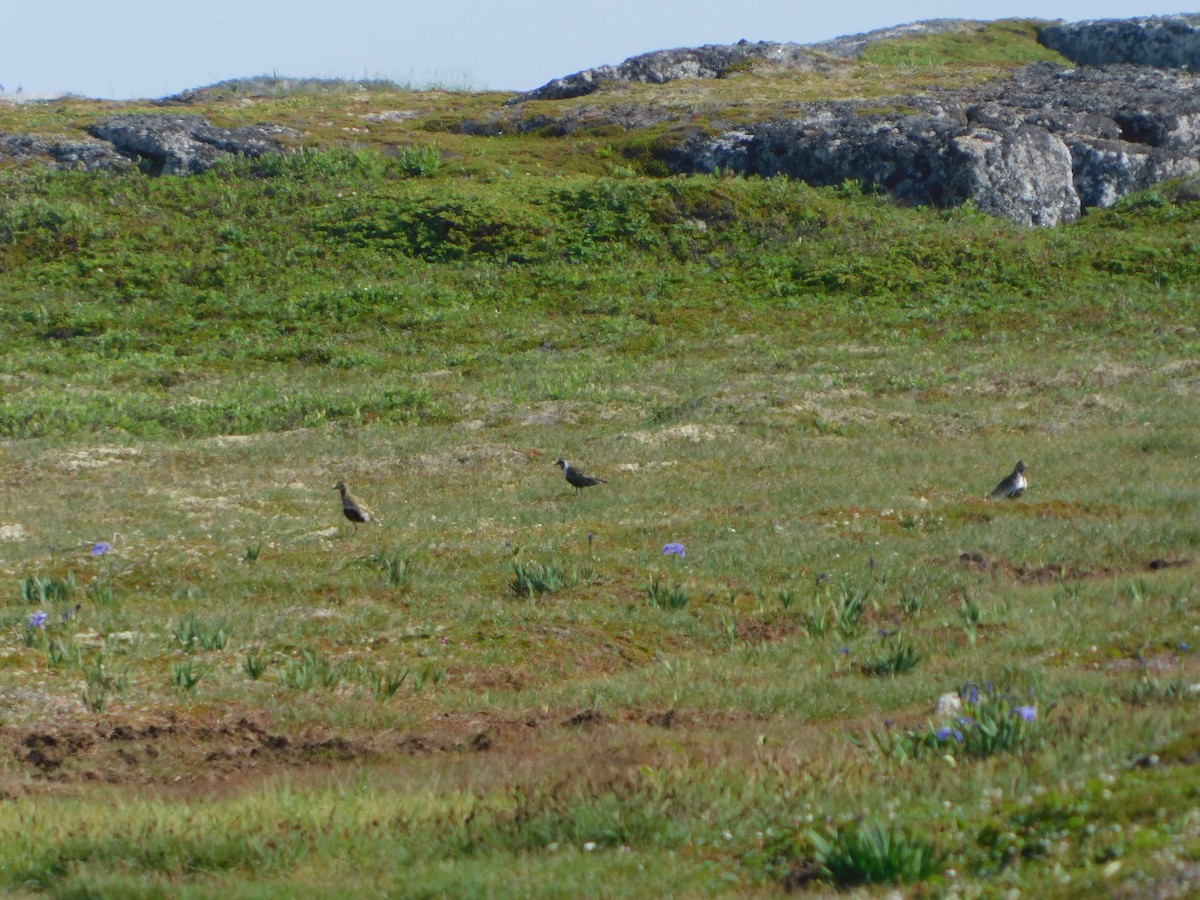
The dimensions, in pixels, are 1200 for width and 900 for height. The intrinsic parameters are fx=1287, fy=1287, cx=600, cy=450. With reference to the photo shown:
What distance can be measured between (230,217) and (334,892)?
168 ft

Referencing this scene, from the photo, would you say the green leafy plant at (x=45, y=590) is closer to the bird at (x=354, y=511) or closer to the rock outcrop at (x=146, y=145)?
the bird at (x=354, y=511)

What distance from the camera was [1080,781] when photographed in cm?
623

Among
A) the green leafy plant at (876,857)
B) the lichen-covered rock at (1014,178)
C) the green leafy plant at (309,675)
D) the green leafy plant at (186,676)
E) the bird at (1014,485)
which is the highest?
the lichen-covered rock at (1014,178)

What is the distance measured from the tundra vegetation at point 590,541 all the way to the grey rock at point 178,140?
1.96m

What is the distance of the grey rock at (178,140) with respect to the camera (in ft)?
192

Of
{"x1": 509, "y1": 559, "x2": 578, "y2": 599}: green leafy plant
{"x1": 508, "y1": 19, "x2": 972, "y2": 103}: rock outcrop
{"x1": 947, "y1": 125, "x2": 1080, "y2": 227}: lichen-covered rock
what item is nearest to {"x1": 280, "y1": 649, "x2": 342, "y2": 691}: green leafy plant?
{"x1": 509, "y1": 559, "x2": 578, "y2": 599}: green leafy plant

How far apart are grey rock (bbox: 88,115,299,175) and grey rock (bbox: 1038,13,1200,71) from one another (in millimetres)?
53760

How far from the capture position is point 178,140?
2336 inches

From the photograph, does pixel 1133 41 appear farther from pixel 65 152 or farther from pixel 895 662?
pixel 895 662

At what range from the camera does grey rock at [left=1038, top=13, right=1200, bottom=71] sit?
81.5 m

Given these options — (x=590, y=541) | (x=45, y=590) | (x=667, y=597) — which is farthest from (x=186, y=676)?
(x=590, y=541)

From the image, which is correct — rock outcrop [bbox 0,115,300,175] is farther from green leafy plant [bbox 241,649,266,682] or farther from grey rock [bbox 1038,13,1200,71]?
grey rock [bbox 1038,13,1200,71]

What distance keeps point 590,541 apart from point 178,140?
4817cm

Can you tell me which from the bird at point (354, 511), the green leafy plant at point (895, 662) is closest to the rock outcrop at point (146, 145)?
the bird at point (354, 511)
